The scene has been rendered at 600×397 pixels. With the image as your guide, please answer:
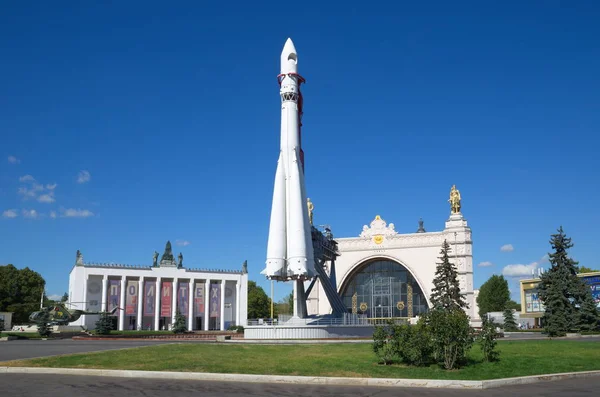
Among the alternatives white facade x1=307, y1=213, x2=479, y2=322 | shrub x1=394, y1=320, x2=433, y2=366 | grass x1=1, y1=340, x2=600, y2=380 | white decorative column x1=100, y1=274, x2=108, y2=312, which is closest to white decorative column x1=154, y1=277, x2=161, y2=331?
white decorative column x1=100, y1=274, x2=108, y2=312

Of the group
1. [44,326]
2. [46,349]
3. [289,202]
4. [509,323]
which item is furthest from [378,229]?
[46,349]

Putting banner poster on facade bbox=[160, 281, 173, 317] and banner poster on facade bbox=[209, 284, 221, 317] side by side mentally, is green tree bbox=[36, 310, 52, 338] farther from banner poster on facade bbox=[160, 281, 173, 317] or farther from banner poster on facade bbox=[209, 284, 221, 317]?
banner poster on facade bbox=[209, 284, 221, 317]

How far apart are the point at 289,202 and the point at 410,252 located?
38262 mm

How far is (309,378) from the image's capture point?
1639 centimetres

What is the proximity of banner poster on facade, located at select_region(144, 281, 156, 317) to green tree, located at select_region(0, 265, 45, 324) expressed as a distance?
13.8 metres

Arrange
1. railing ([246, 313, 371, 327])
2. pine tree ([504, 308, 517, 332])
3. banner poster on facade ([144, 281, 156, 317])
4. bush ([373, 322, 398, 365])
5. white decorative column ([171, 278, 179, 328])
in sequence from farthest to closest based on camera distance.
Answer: white decorative column ([171, 278, 179, 328]) → banner poster on facade ([144, 281, 156, 317]) → pine tree ([504, 308, 517, 332]) → railing ([246, 313, 371, 327]) → bush ([373, 322, 398, 365])

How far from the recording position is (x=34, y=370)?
18.5 m

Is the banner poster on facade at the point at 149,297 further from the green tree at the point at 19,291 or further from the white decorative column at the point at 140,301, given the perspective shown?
the green tree at the point at 19,291

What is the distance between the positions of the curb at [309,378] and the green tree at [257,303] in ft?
245

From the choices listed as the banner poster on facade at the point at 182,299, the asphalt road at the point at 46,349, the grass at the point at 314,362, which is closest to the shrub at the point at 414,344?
the grass at the point at 314,362

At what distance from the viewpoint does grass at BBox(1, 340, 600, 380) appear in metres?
17.4

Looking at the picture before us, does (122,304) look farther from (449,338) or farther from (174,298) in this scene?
(449,338)

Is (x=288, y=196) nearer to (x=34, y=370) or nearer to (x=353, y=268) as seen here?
(x=34, y=370)

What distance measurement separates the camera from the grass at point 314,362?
1742 centimetres
